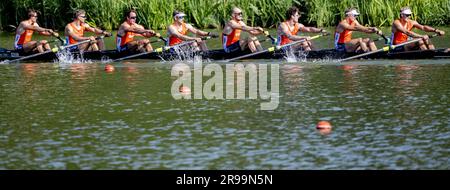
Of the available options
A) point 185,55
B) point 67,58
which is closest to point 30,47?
point 67,58

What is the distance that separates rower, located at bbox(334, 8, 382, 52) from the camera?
77.8 feet

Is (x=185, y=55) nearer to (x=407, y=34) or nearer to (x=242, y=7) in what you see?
(x=407, y=34)

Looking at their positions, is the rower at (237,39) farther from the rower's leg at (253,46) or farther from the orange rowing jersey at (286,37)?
the orange rowing jersey at (286,37)

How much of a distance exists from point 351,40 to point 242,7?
10094 millimetres

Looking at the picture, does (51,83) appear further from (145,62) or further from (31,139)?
(31,139)

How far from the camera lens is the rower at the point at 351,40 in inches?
934

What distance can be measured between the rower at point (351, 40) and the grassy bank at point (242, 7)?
8470 mm

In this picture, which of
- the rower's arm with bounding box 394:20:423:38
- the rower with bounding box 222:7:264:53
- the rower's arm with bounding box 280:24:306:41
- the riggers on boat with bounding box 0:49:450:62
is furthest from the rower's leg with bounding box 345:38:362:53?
the rower with bounding box 222:7:264:53

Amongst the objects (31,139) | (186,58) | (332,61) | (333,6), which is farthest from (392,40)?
(31,139)

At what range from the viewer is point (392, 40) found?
939 inches

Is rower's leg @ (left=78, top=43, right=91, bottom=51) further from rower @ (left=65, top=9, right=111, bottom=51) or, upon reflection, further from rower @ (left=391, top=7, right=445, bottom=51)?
rower @ (left=391, top=7, right=445, bottom=51)
